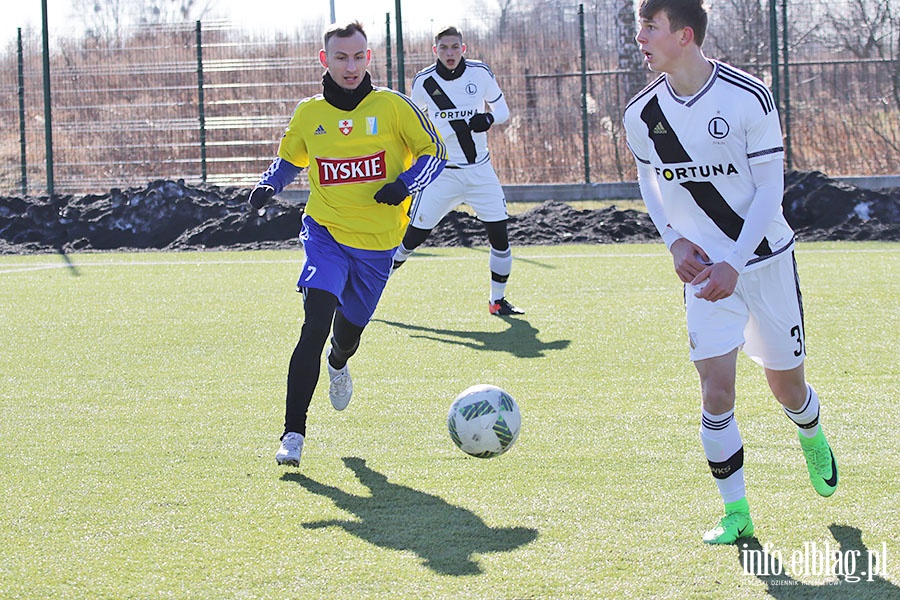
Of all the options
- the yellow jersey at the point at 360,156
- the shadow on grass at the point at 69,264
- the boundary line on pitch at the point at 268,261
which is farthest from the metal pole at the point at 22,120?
the yellow jersey at the point at 360,156

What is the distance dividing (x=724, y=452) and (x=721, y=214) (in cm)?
91

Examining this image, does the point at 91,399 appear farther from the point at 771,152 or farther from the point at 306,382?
the point at 771,152

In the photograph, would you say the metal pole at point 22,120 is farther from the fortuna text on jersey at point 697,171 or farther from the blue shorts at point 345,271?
the fortuna text on jersey at point 697,171

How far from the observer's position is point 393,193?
19.1ft

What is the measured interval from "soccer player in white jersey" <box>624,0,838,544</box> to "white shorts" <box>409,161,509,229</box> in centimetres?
601

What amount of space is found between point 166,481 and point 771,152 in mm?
3000

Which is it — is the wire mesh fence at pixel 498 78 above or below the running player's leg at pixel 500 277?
above

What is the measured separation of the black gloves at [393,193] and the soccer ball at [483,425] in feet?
3.76

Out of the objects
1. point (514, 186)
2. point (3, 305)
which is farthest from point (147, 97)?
point (3, 305)

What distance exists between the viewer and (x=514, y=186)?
21.3m

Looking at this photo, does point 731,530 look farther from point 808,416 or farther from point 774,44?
point 774,44

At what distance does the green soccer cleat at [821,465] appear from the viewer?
189 inches

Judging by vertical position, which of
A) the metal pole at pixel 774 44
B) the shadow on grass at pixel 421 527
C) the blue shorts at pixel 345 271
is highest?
the metal pole at pixel 774 44

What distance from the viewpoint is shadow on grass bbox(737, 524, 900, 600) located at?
12.7ft
